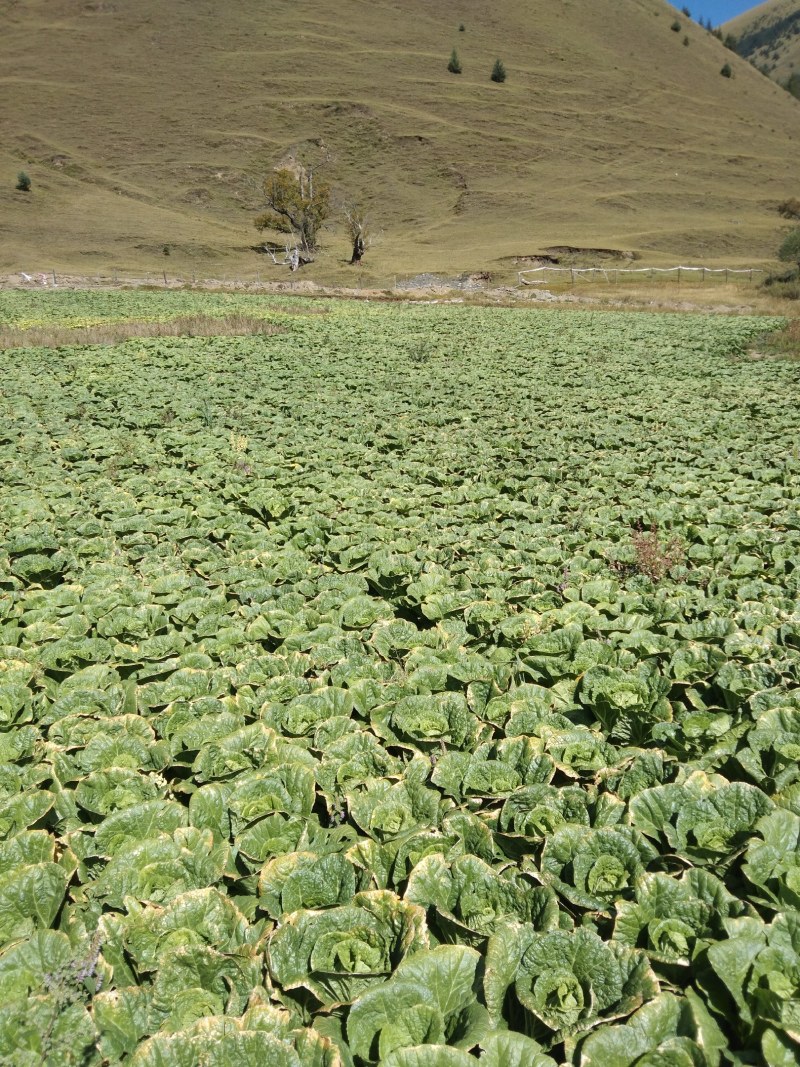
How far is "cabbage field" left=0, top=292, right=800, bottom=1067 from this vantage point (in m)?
1.89

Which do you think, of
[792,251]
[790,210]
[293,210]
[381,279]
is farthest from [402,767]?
[790,210]

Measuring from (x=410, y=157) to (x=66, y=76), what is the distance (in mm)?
46639

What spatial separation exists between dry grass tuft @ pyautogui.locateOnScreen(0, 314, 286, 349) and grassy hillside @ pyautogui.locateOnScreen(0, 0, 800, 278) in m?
30.8

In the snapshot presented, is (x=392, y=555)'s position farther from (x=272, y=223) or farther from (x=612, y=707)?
(x=272, y=223)

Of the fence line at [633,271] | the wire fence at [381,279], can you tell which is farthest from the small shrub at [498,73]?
the fence line at [633,271]

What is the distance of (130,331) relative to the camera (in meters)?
20.3

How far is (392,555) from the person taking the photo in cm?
551

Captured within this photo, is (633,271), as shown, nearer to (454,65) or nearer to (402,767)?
(402,767)

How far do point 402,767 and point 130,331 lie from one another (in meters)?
20.2

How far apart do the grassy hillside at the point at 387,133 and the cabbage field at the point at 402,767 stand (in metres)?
47.1

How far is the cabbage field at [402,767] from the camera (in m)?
1.89

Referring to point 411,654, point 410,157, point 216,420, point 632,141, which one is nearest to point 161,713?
point 411,654

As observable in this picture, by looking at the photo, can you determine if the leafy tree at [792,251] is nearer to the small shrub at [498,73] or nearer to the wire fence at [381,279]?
the wire fence at [381,279]

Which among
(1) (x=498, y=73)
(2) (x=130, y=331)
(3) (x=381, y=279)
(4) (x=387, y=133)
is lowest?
(2) (x=130, y=331)
